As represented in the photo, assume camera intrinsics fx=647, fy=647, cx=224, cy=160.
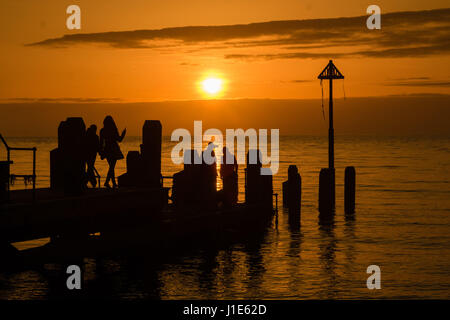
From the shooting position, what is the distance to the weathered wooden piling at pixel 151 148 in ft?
57.4

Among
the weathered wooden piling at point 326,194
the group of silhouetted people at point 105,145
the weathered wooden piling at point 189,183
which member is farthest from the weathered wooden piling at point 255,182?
the group of silhouetted people at point 105,145

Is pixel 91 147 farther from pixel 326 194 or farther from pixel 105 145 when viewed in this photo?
pixel 326 194

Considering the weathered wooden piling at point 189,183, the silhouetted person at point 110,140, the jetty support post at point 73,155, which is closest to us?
the jetty support post at point 73,155

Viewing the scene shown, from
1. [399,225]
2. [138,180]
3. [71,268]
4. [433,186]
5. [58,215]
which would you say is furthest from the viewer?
[433,186]

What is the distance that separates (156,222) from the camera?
18688mm

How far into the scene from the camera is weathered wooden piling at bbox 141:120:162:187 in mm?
17500

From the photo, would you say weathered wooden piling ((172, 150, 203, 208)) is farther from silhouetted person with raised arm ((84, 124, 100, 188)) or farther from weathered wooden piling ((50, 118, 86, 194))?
weathered wooden piling ((50, 118, 86, 194))

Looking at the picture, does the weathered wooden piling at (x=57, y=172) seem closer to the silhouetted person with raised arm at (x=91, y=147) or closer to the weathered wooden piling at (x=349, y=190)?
the silhouetted person with raised arm at (x=91, y=147)

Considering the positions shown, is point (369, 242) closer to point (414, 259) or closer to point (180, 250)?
point (414, 259)

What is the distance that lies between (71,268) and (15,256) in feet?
15.2

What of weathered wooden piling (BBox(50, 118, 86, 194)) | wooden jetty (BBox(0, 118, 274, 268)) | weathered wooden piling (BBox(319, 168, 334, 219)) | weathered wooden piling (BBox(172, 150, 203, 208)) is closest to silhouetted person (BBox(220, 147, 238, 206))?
wooden jetty (BBox(0, 118, 274, 268))

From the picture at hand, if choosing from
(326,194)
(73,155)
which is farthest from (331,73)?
(73,155)
